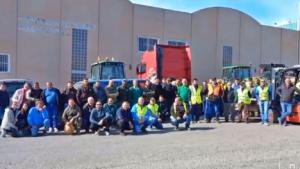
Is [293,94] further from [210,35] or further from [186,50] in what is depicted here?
[210,35]

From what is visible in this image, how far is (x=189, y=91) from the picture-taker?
18.4 m

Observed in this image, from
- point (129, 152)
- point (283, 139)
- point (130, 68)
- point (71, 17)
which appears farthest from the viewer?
point (130, 68)

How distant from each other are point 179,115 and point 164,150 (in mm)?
4997

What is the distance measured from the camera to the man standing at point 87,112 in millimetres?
15438

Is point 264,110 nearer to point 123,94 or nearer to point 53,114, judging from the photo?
point 123,94

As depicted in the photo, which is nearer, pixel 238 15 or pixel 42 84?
pixel 42 84

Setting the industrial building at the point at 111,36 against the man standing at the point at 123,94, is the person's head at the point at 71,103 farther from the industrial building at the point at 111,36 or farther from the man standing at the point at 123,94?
the industrial building at the point at 111,36

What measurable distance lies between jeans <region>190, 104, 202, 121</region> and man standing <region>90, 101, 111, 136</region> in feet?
Result: 13.8

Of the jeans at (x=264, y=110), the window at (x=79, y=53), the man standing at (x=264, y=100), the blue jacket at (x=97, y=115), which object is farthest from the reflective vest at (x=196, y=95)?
the window at (x=79, y=53)

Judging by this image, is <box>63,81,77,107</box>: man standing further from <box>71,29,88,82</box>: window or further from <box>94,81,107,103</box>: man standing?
<box>71,29,88,82</box>: window

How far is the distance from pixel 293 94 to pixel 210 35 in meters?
27.7

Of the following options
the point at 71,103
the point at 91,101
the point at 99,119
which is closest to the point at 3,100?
the point at 71,103

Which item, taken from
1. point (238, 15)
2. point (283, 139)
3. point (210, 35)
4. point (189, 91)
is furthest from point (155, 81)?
point (238, 15)

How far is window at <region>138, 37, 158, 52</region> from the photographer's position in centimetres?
3884
